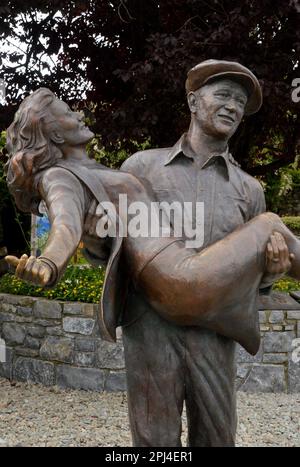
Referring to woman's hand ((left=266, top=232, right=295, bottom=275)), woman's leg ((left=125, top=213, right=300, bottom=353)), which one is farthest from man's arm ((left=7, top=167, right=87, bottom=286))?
woman's hand ((left=266, top=232, right=295, bottom=275))

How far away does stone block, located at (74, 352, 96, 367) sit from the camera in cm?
569

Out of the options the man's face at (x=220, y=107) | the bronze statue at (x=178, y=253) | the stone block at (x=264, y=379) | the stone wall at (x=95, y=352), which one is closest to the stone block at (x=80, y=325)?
the stone wall at (x=95, y=352)

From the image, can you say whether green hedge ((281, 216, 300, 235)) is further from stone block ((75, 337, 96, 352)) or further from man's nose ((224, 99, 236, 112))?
man's nose ((224, 99, 236, 112))

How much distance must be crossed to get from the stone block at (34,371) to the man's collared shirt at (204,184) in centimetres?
417

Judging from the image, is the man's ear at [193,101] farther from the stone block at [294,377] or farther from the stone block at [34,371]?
the stone block at [34,371]

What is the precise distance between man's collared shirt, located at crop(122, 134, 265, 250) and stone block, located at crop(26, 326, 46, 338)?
13.5ft

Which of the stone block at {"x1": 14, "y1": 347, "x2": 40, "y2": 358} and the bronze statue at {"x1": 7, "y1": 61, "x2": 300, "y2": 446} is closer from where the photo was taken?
the bronze statue at {"x1": 7, "y1": 61, "x2": 300, "y2": 446}

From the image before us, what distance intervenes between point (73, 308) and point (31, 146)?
13.1ft

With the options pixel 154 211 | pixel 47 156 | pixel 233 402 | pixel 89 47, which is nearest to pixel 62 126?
pixel 47 156

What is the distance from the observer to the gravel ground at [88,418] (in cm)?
463

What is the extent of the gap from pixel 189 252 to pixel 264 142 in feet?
17.6

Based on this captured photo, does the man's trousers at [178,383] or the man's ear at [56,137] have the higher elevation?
the man's ear at [56,137]

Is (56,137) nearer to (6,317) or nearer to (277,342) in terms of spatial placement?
(277,342)
